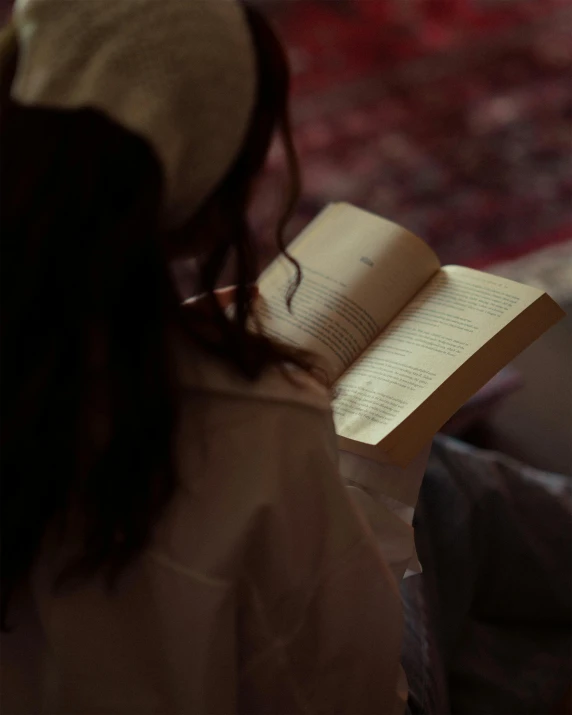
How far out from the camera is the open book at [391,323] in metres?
0.71

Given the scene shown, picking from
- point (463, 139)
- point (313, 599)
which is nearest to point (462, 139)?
point (463, 139)

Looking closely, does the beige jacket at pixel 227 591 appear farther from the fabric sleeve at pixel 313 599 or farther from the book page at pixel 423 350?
the book page at pixel 423 350

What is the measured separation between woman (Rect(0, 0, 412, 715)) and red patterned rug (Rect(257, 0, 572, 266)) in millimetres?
1146

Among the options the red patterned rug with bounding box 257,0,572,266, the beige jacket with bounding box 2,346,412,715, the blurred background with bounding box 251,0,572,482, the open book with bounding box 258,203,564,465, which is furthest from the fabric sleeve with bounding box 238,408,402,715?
the red patterned rug with bounding box 257,0,572,266

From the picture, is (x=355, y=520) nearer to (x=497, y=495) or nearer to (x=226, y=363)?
(x=226, y=363)

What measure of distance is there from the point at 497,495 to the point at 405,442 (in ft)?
0.92

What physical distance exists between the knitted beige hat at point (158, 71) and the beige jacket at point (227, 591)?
14cm

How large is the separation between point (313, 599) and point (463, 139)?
60.4 inches

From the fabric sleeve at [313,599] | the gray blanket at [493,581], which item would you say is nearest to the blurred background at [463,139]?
the gray blanket at [493,581]

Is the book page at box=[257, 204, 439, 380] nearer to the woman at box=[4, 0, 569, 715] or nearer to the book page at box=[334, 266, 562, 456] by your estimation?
the book page at box=[334, 266, 562, 456]

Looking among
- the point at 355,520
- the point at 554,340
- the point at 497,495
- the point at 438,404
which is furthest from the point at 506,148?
the point at 355,520

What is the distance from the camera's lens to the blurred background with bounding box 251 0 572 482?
1424 mm

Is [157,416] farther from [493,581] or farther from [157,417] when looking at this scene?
[493,581]

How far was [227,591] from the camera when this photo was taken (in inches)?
22.5
